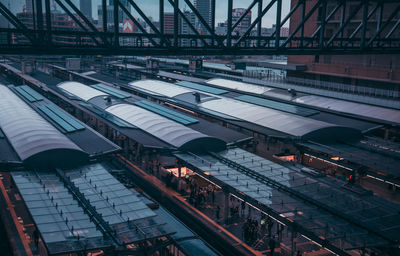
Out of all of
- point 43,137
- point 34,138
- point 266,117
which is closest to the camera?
point 34,138

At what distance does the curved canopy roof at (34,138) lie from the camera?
974 inches

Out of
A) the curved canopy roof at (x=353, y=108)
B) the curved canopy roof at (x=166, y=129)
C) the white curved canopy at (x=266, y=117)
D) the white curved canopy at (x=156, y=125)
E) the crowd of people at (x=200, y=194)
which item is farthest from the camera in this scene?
the curved canopy roof at (x=353, y=108)

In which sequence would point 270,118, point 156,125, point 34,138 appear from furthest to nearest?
point 270,118 → point 156,125 → point 34,138

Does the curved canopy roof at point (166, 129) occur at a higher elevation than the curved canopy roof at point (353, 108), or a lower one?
lower

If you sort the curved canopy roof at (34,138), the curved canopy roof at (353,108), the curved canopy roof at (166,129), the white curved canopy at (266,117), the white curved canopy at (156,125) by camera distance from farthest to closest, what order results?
the curved canopy roof at (353,108)
the white curved canopy at (266,117)
the white curved canopy at (156,125)
the curved canopy roof at (166,129)
the curved canopy roof at (34,138)

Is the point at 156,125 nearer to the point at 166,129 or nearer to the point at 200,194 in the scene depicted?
the point at 166,129

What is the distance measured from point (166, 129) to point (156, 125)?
166cm

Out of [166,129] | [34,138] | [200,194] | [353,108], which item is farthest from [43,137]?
[353,108]

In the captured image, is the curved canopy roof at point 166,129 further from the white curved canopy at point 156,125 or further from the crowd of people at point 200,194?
the crowd of people at point 200,194

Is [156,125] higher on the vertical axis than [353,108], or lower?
lower

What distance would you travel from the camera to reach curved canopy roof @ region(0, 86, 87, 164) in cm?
2475

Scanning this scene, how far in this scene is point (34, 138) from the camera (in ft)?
89.4

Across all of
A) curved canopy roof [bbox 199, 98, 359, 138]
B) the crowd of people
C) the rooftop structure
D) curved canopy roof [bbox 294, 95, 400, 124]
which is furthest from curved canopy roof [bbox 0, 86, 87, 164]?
curved canopy roof [bbox 294, 95, 400, 124]

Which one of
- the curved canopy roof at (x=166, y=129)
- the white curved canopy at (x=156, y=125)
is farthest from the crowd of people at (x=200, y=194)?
the white curved canopy at (x=156, y=125)
